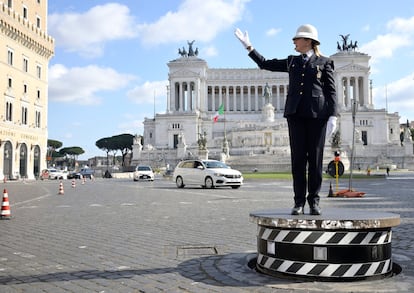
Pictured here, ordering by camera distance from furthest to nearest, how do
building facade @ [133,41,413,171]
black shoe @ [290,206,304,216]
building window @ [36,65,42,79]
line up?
building facade @ [133,41,413,171], building window @ [36,65,42,79], black shoe @ [290,206,304,216]

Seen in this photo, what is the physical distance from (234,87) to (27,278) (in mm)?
113244

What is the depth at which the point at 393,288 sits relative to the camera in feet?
16.4

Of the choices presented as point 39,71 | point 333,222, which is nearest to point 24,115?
point 39,71

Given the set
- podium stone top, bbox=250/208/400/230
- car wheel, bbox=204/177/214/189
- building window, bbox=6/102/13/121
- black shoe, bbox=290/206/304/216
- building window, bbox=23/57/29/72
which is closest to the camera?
podium stone top, bbox=250/208/400/230

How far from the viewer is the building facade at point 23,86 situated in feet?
150

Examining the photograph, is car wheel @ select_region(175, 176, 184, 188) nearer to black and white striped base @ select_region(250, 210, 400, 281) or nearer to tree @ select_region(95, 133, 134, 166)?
black and white striped base @ select_region(250, 210, 400, 281)

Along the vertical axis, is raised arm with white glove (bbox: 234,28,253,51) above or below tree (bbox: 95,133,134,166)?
below

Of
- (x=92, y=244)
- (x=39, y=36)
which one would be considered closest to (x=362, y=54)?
(x=39, y=36)

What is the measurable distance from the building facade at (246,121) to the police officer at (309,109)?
2416 inches

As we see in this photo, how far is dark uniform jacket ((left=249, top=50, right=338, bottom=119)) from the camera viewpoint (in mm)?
5984

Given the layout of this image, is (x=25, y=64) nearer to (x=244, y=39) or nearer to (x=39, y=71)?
(x=39, y=71)

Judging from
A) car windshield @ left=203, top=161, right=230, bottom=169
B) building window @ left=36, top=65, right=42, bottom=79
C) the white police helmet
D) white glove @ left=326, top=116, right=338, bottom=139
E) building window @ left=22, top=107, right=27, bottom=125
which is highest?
building window @ left=36, top=65, right=42, bottom=79

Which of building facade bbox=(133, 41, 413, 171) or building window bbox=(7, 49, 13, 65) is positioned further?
building facade bbox=(133, 41, 413, 171)

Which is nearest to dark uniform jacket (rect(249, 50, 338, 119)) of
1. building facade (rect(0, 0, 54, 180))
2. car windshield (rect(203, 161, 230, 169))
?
car windshield (rect(203, 161, 230, 169))
